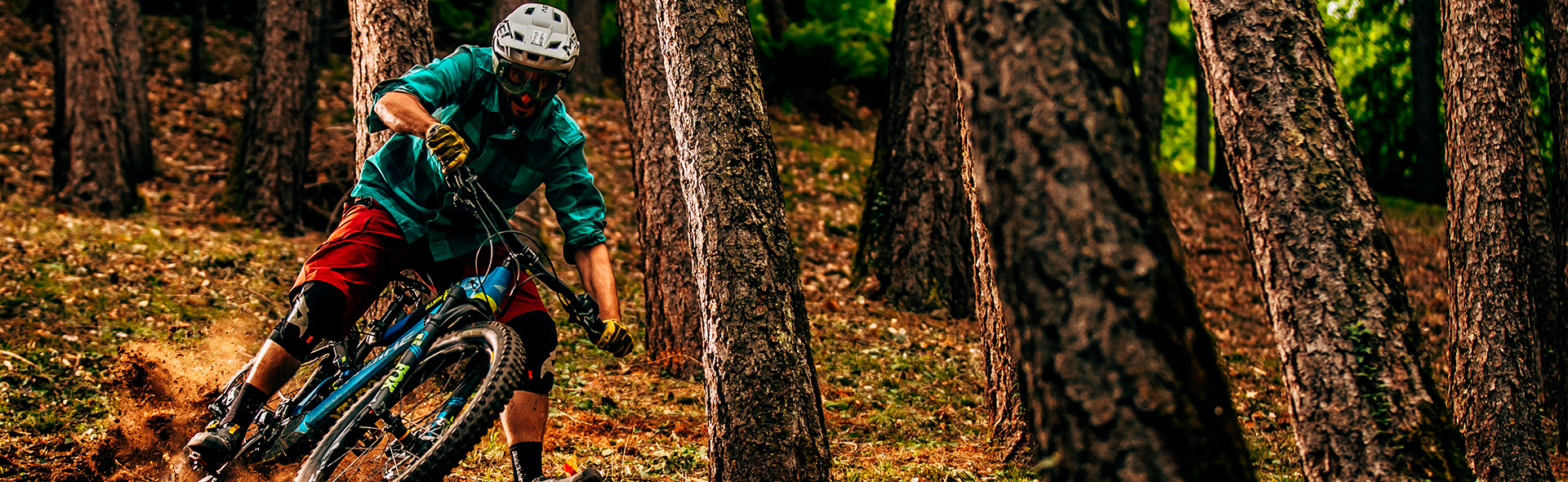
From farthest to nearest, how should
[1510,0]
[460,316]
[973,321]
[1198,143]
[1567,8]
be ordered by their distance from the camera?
[1198,143] < [973,321] < [1567,8] < [1510,0] < [460,316]

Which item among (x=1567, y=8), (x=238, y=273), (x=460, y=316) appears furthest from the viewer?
(x=238, y=273)

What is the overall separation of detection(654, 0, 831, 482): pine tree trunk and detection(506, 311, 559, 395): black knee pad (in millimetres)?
721

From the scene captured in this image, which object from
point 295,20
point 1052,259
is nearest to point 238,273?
point 295,20

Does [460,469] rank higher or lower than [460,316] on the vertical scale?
lower

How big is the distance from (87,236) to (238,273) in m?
1.66

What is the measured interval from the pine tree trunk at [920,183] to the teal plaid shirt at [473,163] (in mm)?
5186

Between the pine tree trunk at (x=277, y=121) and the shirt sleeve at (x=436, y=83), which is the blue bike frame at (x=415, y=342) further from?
the pine tree trunk at (x=277, y=121)

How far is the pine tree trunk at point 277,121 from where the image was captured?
994 centimetres

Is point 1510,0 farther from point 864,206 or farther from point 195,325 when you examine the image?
point 195,325

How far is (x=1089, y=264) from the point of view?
2039mm

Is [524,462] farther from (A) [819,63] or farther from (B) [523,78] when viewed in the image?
(A) [819,63]

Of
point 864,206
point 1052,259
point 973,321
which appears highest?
A: point 1052,259

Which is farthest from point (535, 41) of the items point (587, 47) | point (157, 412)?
point (587, 47)

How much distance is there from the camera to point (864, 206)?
985cm
